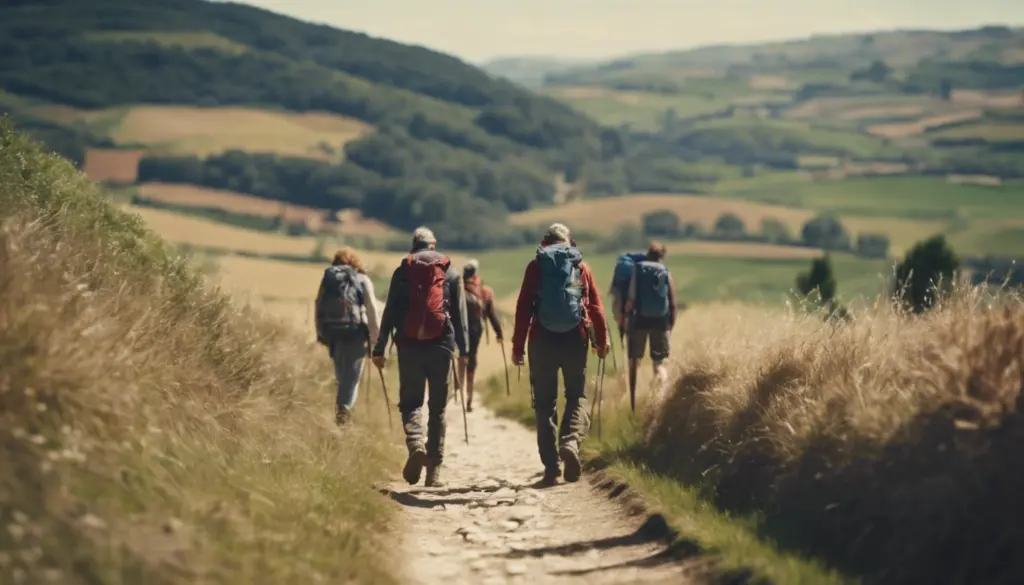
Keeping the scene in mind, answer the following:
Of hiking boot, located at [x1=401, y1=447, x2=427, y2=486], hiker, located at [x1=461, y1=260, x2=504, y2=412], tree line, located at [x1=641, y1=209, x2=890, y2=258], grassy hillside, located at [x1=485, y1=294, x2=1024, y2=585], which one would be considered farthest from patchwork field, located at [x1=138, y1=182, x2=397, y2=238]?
grassy hillside, located at [x1=485, y1=294, x2=1024, y2=585]

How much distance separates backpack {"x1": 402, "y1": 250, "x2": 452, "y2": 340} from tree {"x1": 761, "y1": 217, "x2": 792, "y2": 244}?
133 meters

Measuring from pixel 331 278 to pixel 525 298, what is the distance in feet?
8.37

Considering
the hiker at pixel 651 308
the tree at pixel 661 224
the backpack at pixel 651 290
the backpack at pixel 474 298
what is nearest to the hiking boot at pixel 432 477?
the hiker at pixel 651 308

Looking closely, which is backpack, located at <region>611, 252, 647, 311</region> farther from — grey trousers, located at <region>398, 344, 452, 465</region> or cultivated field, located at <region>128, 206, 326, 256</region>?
cultivated field, located at <region>128, 206, 326, 256</region>

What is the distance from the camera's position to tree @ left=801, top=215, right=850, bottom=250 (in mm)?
133250

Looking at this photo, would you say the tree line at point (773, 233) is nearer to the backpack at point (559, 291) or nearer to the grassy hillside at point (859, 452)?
the backpack at point (559, 291)

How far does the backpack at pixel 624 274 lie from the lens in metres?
12.5

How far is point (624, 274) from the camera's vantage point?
1256 centimetres

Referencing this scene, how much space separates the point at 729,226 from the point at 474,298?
437 ft

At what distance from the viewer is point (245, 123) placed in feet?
655

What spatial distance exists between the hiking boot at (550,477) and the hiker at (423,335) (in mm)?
983

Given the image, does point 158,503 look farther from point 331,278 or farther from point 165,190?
point 165,190

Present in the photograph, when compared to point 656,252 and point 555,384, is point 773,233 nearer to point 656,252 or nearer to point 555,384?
point 656,252

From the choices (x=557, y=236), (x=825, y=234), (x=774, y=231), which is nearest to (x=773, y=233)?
(x=774, y=231)
